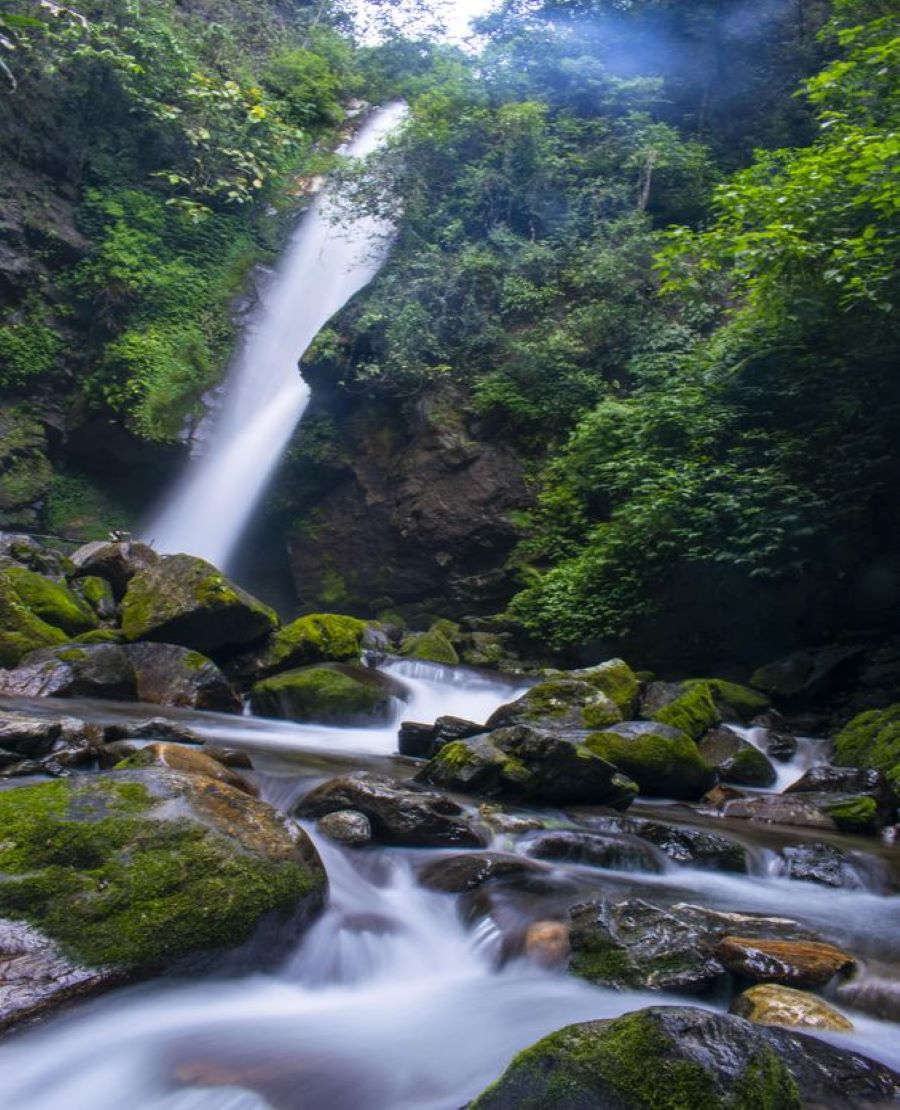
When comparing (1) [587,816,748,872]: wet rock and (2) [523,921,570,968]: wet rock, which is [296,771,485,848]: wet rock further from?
(1) [587,816,748,872]: wet rock

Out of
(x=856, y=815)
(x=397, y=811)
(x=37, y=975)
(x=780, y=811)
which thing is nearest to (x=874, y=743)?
(x=856, y=815)

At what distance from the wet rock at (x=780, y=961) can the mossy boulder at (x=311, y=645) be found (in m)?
7.38

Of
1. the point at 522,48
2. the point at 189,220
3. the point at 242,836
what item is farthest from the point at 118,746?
the point at 522,48

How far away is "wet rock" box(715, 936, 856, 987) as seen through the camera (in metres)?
3.92

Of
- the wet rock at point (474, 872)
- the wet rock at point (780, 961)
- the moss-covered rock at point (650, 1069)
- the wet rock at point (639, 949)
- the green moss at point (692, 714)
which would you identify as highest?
the moss-covered rock at point (650, 1069)

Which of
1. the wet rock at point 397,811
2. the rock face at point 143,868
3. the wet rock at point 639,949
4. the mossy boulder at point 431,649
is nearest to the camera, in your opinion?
the rock face at point 143,868

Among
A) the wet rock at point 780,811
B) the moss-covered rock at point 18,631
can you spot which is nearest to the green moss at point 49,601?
the moss-covered rock at point 18,631

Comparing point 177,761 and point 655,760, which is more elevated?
point 177,761

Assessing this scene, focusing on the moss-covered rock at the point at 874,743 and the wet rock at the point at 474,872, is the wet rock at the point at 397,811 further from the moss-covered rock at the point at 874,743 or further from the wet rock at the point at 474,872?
the moss-covered rock at the point at 874,743

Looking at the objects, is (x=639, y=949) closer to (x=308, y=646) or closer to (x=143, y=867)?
(x=143, y=867)

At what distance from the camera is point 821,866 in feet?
19.5

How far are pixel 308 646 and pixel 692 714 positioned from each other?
472 cm

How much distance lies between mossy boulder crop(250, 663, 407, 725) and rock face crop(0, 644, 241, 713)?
0.40m

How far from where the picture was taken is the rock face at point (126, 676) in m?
8.60
